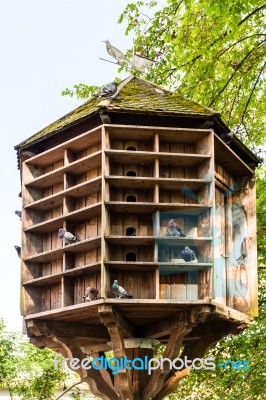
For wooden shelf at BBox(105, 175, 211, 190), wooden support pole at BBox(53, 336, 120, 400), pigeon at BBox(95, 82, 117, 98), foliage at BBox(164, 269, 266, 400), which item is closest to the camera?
wooden shelf at BBox(105, 175, 211, 190)

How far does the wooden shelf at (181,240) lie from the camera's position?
6.49m

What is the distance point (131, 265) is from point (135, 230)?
514 mm

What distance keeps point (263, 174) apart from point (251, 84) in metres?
1.92

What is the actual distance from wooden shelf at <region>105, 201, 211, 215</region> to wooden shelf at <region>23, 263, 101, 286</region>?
1.85 feet

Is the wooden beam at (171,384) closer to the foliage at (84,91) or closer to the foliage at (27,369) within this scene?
the foliage at (84,91)

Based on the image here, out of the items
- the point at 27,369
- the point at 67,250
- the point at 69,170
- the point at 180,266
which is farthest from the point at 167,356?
the point at 27,369

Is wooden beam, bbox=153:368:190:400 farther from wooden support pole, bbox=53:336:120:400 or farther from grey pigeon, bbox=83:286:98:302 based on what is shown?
grey pigeon, bbox=83:286:98:302

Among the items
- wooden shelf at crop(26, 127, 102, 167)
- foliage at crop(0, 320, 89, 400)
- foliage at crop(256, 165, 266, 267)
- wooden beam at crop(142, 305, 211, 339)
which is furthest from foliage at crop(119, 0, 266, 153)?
foliage at crop(0, 320, 89, 400)

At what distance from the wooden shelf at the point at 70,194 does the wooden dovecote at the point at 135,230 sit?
10mm

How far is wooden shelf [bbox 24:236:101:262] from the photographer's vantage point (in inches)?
259

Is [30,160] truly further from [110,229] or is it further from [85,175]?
[110,229]

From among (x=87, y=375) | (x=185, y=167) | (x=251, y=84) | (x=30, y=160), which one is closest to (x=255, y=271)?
(x=185, y=167)

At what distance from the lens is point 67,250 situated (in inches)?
270

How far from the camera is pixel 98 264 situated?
6391 mm
